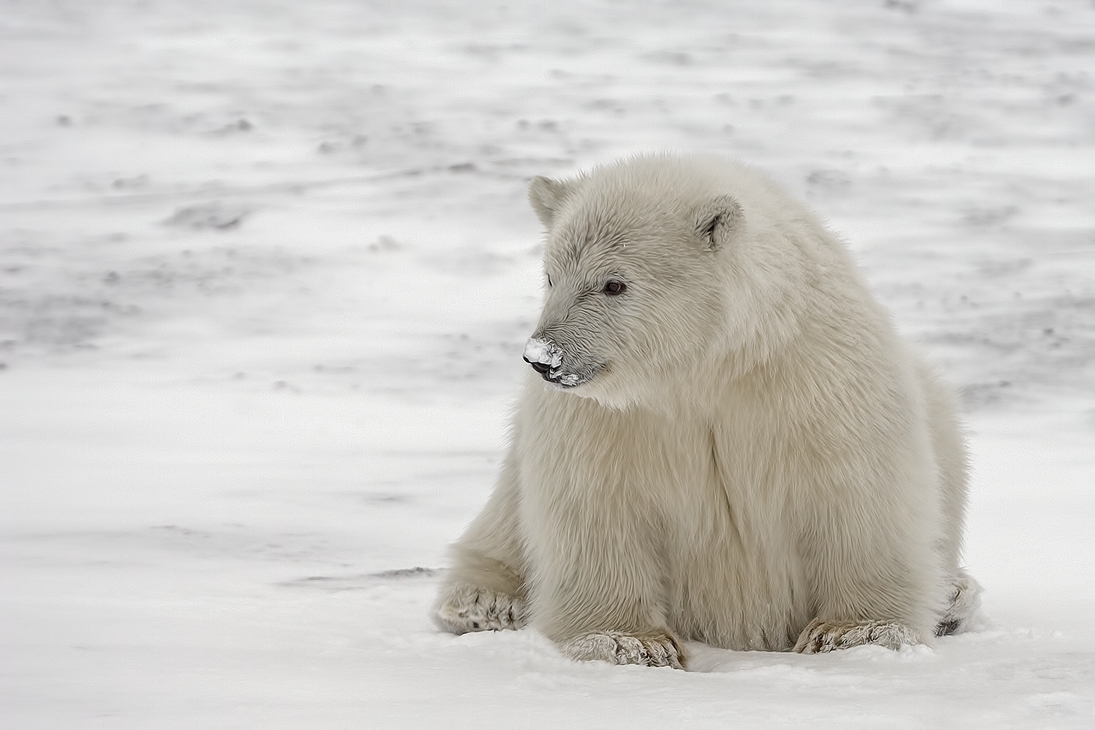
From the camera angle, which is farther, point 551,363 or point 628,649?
point 628,649

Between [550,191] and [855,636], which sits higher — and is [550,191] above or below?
above

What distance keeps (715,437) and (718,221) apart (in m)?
0.73

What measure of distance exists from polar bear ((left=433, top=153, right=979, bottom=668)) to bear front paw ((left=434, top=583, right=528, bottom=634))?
28 cm

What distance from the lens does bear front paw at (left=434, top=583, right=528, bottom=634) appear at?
16.3ft

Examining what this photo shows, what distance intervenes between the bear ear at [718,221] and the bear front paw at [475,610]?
63.6 inches

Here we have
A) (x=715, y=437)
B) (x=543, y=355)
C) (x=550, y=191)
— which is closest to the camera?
(x=543, y=355)

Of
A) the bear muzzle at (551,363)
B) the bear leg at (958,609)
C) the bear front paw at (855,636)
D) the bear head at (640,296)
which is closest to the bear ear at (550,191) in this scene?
the bear head at (640,296)

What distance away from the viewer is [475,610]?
504cm

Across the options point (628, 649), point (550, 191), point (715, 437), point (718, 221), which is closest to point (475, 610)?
point (628, 649)

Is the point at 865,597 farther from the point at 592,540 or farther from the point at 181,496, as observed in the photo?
the point at 181,496

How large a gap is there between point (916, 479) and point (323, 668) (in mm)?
2098

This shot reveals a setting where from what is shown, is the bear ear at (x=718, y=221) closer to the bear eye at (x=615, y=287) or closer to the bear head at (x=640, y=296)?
the bear head at (x=640, y=296)

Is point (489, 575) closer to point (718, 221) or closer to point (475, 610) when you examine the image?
A: point (475, 610)

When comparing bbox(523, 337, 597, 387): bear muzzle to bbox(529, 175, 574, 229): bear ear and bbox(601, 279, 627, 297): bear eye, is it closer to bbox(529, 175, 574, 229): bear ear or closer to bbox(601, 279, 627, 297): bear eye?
bbox(601, 279, 627, 297): bear eye
